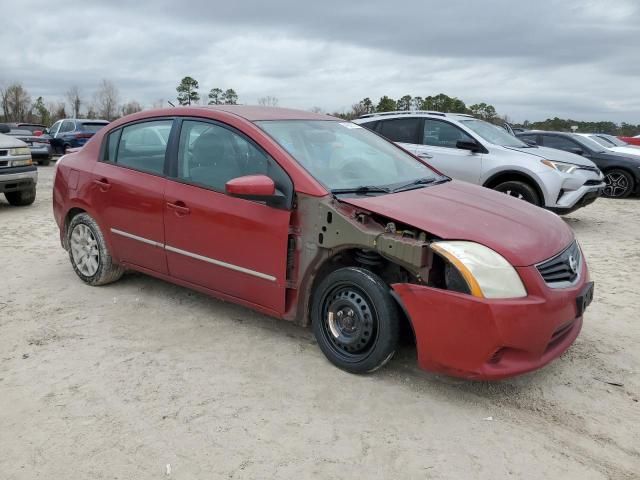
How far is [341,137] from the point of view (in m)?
4.24

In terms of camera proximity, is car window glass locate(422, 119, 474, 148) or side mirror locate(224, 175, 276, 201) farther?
car window glass locate(422, 119, 474, 148)

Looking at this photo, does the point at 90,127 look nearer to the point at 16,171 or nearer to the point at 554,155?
the point at 16,171

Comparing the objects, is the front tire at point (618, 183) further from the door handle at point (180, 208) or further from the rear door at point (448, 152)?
the door handle at point (180, 208)

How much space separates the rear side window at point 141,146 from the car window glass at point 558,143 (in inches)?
432

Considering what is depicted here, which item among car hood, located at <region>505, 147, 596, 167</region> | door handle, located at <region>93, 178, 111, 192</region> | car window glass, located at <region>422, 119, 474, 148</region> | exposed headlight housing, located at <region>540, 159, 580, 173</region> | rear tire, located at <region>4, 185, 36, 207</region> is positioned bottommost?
rear tire, located at <region>4, 185, 36, 207</region>

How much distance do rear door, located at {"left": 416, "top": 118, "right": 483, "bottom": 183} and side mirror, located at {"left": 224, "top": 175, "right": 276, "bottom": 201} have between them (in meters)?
5.65

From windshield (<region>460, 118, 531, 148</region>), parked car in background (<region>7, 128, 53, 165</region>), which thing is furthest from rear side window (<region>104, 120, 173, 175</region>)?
parked car in background (<region>7, 128, 53, 165</region>)

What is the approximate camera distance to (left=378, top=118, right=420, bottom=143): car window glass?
29.8ft

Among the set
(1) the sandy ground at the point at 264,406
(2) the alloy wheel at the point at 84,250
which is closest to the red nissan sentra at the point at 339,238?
(2) the alloy wheel at the point at 84,250

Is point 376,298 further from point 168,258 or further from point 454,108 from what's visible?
point 454,108

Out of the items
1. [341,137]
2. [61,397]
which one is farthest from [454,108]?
[61,397]

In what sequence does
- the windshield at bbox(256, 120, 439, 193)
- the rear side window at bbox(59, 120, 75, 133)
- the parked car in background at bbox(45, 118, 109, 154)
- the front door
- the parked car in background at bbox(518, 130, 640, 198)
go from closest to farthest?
1. the front door
2. the windshield at bbox(256, 120, 439, 193)
3. the parked car in background at bbox(518, 130, 640, 198)
4. the parked car in background at bbox(45, 118, 109, 154)
5. the rear side window at bbox(59, 120, 75, 133)

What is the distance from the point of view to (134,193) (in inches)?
173

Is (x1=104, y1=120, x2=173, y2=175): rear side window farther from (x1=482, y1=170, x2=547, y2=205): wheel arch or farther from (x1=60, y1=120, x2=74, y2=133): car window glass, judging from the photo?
(x1=60, y1=120, x2=74, y2=133): car window glass
